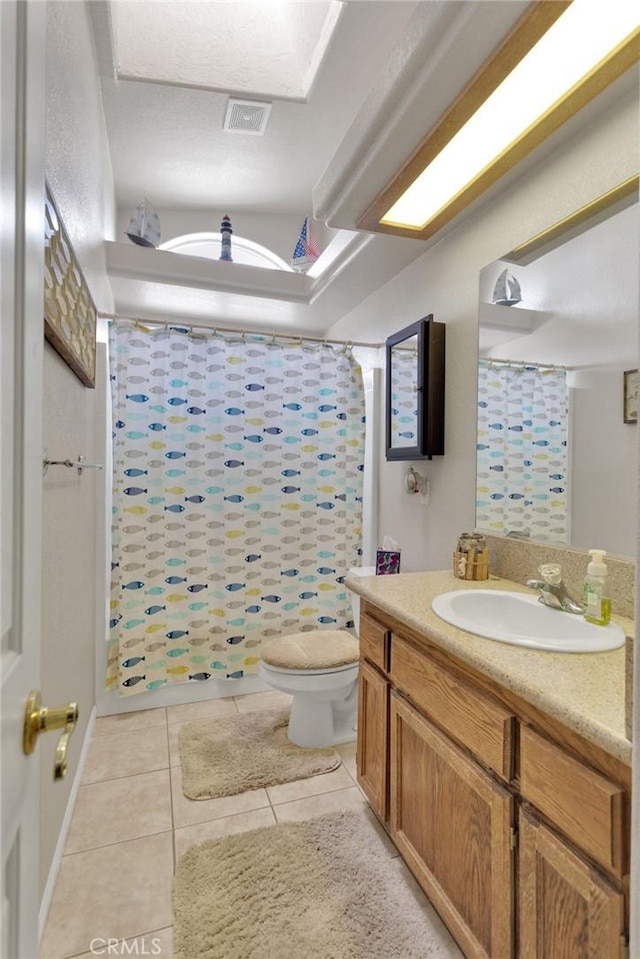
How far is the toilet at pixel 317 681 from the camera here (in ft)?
6.18

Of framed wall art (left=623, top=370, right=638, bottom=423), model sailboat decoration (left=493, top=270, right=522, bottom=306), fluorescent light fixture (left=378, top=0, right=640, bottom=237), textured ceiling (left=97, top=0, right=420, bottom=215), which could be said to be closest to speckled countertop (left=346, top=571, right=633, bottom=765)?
framed wall art (left=623, top=370, right=638, bottom=423)

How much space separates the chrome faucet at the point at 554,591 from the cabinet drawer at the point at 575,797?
464 millimetres

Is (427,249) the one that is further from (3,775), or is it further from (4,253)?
(3,775)

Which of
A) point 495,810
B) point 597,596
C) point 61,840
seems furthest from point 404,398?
point 61,840

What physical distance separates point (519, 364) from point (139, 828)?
6.84 ft

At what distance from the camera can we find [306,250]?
281 centimetres

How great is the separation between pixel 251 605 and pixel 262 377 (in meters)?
1.28

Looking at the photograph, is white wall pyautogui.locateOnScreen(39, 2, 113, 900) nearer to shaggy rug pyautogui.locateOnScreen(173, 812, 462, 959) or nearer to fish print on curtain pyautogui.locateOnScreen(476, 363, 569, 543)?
shaggy rug pyautogui.locateOnScreen(173, 812, 462, 959)

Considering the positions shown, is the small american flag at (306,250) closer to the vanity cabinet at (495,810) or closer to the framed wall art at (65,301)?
the framed wall art at (65,301)

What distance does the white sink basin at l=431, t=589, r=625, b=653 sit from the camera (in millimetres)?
1022

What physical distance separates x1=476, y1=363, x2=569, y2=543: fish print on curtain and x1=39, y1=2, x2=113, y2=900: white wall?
1451 millimetres

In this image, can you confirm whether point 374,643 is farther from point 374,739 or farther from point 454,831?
point 454,831

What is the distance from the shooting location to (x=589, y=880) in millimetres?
736

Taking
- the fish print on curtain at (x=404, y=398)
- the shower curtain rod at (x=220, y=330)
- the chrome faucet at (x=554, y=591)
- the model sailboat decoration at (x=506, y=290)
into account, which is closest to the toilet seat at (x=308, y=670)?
the chrome faucet at (x=554, y=591)
